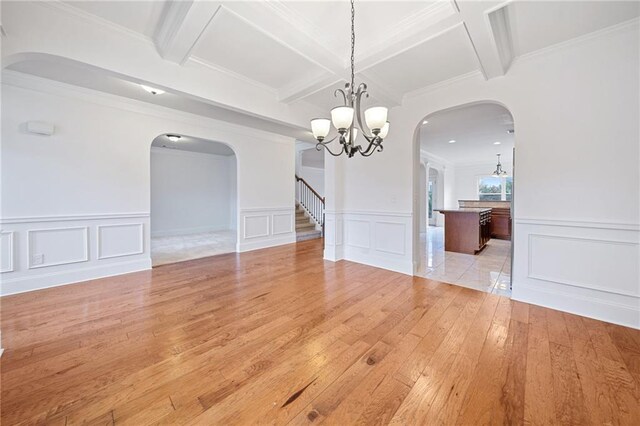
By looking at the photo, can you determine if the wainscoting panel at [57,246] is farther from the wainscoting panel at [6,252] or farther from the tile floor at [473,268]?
the tile floor at [473,268]

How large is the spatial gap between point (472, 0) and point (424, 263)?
3779mm

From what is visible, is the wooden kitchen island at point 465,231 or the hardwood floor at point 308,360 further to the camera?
the wooden kitchen island at point 465,231

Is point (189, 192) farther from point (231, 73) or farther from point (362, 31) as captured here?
point (362, 31)

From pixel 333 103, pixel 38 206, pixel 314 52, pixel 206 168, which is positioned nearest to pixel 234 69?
pixel 314 52

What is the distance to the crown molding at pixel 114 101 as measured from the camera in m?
3.15

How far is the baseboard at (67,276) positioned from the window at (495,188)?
11955 mm

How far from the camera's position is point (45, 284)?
330 cm

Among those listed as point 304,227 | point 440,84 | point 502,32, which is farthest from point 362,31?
point 304,227

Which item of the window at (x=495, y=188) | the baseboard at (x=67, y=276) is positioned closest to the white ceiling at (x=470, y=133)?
the window at (x=495, y=188)

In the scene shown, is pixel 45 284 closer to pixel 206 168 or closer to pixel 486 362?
pixel 486 362

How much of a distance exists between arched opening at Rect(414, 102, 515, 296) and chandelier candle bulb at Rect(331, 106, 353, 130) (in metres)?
2.16

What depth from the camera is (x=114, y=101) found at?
12.6ft

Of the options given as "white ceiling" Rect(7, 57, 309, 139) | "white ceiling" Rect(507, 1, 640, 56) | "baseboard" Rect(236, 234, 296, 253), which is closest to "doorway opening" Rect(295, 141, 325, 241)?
"baseboard" Rect(236, 234, 296, 253)

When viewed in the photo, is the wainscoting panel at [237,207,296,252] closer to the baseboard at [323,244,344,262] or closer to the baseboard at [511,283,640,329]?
the baseboard at [323,244,344,262]
